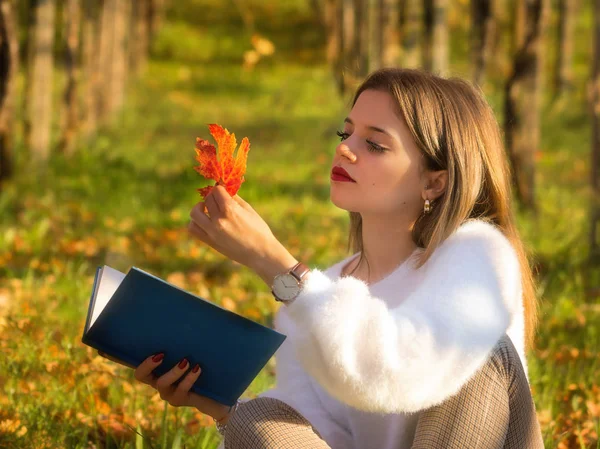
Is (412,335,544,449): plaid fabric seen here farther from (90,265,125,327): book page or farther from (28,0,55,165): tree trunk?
(28,0,55,165): tree trunk

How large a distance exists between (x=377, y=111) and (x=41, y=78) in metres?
6.07

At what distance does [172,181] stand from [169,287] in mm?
6293

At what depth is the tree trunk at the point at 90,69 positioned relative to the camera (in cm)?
1051

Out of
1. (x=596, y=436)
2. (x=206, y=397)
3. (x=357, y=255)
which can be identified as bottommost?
(x=596, y=436)

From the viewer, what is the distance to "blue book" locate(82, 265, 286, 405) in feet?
6.49

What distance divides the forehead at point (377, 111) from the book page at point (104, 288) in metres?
0.65

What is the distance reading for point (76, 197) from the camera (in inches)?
282

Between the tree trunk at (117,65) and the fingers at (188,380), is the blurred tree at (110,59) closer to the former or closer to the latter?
the tree trunk at (117,65)

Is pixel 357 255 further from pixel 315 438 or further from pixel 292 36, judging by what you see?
pixel 292 36

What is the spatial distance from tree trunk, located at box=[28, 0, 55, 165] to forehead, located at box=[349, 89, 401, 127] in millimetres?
5711

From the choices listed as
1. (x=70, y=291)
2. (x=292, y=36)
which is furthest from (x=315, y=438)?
(x=292, y=36)

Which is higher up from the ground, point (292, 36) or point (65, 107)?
point (65, 107)

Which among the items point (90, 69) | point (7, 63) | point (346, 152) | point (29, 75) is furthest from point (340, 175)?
point (90, 69)

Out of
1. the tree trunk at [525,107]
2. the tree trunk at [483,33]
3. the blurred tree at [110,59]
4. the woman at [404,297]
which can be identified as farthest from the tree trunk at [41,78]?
the woman at [404,297]
